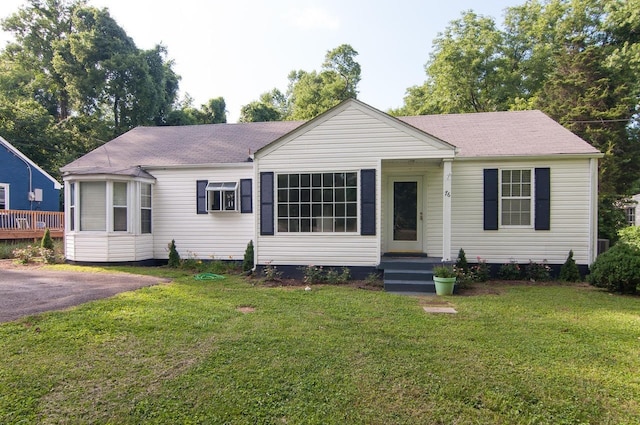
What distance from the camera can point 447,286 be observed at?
23.6 ft

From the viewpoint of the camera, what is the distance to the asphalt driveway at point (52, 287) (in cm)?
575

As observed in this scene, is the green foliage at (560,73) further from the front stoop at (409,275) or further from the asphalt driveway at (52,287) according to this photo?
the asphalt driveway at (52,287)

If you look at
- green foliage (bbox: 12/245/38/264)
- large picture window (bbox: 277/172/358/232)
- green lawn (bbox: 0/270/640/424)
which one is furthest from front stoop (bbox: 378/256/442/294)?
green foliage (bbox: 12/245/38/264)

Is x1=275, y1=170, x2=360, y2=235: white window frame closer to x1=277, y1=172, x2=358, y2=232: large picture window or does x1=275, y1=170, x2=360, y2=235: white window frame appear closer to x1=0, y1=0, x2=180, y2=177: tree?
x1=277, y1=172, x2=358, y2=232: large picture window

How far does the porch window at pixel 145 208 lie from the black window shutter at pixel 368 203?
657cm

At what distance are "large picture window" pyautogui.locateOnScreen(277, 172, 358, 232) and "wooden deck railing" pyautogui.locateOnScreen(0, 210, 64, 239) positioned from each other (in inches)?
521

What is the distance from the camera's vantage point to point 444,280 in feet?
23.6

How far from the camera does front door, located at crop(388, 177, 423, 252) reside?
9648 mm

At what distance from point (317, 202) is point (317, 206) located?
97mm

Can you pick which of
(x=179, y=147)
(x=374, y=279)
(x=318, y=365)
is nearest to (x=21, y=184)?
(x=179, y=147)

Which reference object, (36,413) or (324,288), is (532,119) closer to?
(324,288)

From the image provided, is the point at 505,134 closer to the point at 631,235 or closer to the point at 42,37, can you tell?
the point at 631,235

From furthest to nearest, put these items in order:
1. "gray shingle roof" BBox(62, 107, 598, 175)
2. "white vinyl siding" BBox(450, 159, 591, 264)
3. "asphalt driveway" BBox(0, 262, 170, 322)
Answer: "gray shingle roof" BBox(62, 107, 598, 175) → "white vinyl siding" BBox(450, 159, 591, 264) → "asphalt driveway" BBox(0, 262, 170, 322)

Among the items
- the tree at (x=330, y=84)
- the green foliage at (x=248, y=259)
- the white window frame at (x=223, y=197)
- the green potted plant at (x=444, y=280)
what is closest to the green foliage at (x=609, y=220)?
the green potted plant at (x=444, y=280)
